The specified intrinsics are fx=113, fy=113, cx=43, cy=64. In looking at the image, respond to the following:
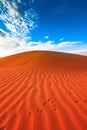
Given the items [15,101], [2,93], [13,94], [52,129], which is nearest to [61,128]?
[52,129]

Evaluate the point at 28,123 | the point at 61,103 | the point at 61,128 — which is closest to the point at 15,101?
the point at 28,123

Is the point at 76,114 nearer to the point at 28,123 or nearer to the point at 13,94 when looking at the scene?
the point at 28,123

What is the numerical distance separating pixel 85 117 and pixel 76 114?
200mm

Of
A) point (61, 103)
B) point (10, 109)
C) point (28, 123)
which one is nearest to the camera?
point (28, 123)

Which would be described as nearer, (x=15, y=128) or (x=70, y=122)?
(x=15, y=128)

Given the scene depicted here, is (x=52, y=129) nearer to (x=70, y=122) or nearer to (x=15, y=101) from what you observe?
(x=70, y=122)

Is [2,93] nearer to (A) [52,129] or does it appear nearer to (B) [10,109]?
(B) [10,109]

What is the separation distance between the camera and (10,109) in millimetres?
2744

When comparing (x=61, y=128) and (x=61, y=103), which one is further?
(x=61, y=103)

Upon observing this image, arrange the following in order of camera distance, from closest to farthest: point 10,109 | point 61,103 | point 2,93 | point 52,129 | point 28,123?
point 52,129
point 28,123
point 10,109
point 61,103
point 2,93

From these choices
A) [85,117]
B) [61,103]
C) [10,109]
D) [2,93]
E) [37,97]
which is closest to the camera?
[85,117]

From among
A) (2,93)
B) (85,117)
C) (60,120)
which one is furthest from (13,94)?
(85,117)

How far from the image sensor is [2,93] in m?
3.77

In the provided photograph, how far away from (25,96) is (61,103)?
114 cm
